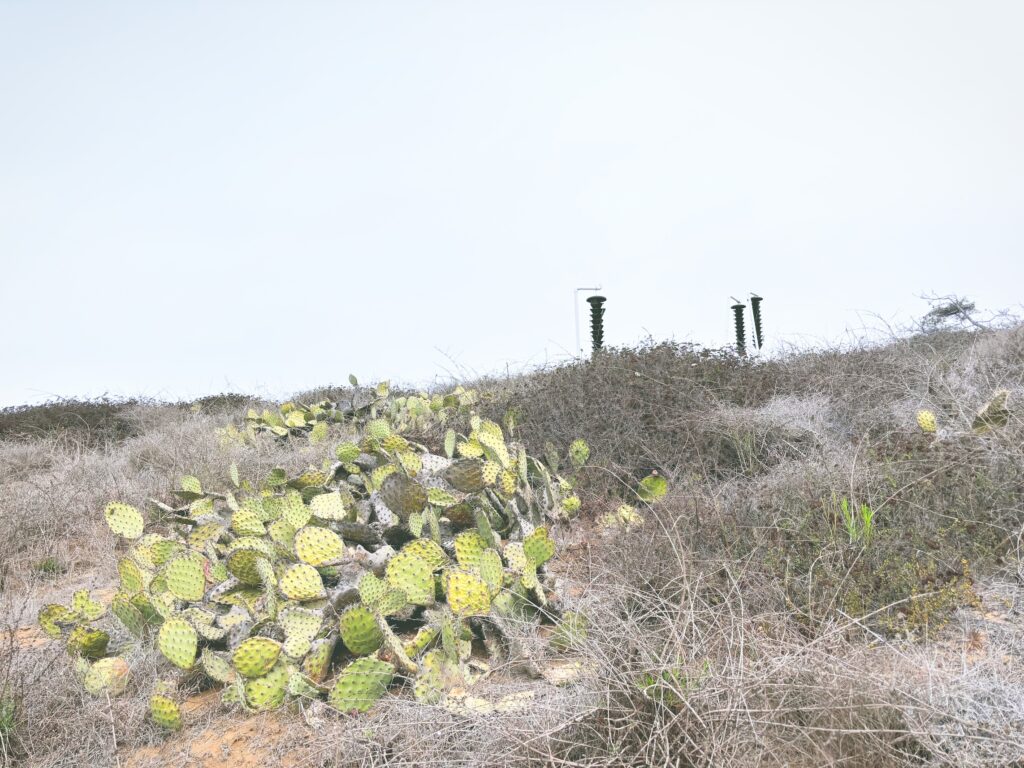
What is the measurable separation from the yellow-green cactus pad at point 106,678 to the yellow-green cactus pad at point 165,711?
305mm

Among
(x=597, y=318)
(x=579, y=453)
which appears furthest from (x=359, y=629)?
(x=597, y=318)

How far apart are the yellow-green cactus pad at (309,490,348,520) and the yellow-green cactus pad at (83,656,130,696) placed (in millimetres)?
1148

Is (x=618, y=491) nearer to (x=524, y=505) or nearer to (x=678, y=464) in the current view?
(x=678, y=464)

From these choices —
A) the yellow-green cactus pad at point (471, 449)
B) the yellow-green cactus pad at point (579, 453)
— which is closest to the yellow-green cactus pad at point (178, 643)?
the yellow-green cactus pad at point (471, 449)

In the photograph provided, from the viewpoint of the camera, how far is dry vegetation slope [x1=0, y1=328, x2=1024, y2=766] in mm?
2223

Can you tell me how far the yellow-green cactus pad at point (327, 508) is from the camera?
413 centimetres

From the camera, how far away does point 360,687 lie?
2.79m

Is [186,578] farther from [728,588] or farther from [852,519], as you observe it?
[852,519]

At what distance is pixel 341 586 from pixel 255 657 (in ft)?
1.81

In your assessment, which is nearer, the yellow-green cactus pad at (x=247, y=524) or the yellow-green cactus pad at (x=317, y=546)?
the yellow-green cactus pad at (x=317, y=546)

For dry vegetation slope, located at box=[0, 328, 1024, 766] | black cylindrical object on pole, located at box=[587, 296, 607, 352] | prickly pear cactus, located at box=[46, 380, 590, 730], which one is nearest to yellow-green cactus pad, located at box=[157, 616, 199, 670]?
prickly pear cactus, located at box=[46, 380, 590, 730]

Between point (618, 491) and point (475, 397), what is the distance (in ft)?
8.54

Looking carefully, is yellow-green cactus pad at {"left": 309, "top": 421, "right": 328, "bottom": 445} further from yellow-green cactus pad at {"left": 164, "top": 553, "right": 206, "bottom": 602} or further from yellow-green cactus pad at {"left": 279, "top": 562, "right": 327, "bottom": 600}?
yellow-green cactus pad at {"left": 279, "top": 562, "right": 327, "bottom": 600}

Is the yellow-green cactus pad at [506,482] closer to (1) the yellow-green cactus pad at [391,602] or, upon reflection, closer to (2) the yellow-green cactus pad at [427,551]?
(2) the yellow-green cactus pad at [427,551]
